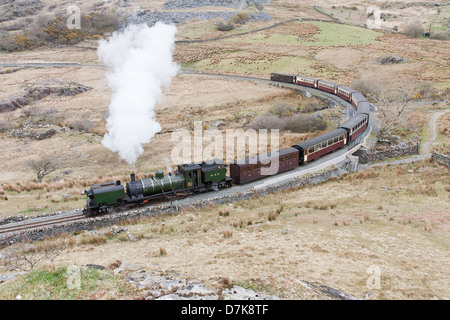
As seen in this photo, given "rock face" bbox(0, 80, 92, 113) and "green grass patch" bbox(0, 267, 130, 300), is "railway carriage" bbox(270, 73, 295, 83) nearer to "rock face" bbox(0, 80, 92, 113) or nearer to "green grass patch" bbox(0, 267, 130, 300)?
"rock face" bbox(0, 80, 92, 113)

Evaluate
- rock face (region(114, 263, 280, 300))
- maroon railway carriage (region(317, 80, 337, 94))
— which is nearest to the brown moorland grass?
rock face (region(114, 263, 280, 300))

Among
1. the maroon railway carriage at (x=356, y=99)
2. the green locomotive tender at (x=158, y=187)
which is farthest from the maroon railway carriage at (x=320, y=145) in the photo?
the maroon railway carriage at (x=356, y=99)

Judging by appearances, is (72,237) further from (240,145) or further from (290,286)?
(240,145)

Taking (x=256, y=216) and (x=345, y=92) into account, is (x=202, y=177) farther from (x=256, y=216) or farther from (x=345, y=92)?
(x=345, y=92)

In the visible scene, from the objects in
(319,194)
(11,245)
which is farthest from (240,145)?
(11,245)

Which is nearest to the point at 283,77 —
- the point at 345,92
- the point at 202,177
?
the point at 345,92
